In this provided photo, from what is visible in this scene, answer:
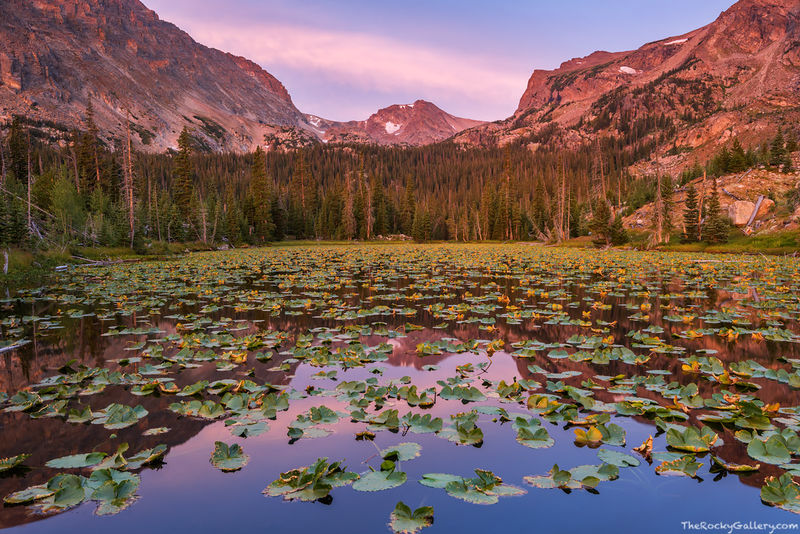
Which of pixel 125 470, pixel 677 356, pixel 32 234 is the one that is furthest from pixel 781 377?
pixel 32 234

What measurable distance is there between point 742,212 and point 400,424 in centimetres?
5058

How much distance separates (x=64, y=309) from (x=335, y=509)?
1264 cm

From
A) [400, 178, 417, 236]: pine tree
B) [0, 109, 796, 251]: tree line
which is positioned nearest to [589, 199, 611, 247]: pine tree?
[0, 109, 796, 251]: tree line

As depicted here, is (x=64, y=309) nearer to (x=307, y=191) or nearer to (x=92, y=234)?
(x=92, y=234)

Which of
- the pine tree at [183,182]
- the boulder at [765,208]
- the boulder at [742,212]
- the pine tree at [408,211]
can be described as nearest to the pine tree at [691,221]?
the boulder at [742,212]

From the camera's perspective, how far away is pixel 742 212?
4147 centimetres

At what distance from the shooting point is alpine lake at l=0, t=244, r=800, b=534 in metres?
3.22

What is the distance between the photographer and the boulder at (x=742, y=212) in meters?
41.2

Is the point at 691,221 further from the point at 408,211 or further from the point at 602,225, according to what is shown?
the point at 408,211

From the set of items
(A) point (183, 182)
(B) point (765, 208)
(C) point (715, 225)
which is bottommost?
(C) point (715, 225)

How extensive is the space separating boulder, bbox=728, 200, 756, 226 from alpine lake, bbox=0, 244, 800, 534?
40.0m

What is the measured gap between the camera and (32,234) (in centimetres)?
2519

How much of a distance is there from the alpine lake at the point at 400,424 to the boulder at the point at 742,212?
4000 cm

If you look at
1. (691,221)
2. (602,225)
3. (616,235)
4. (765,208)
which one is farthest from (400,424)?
(616,235)
